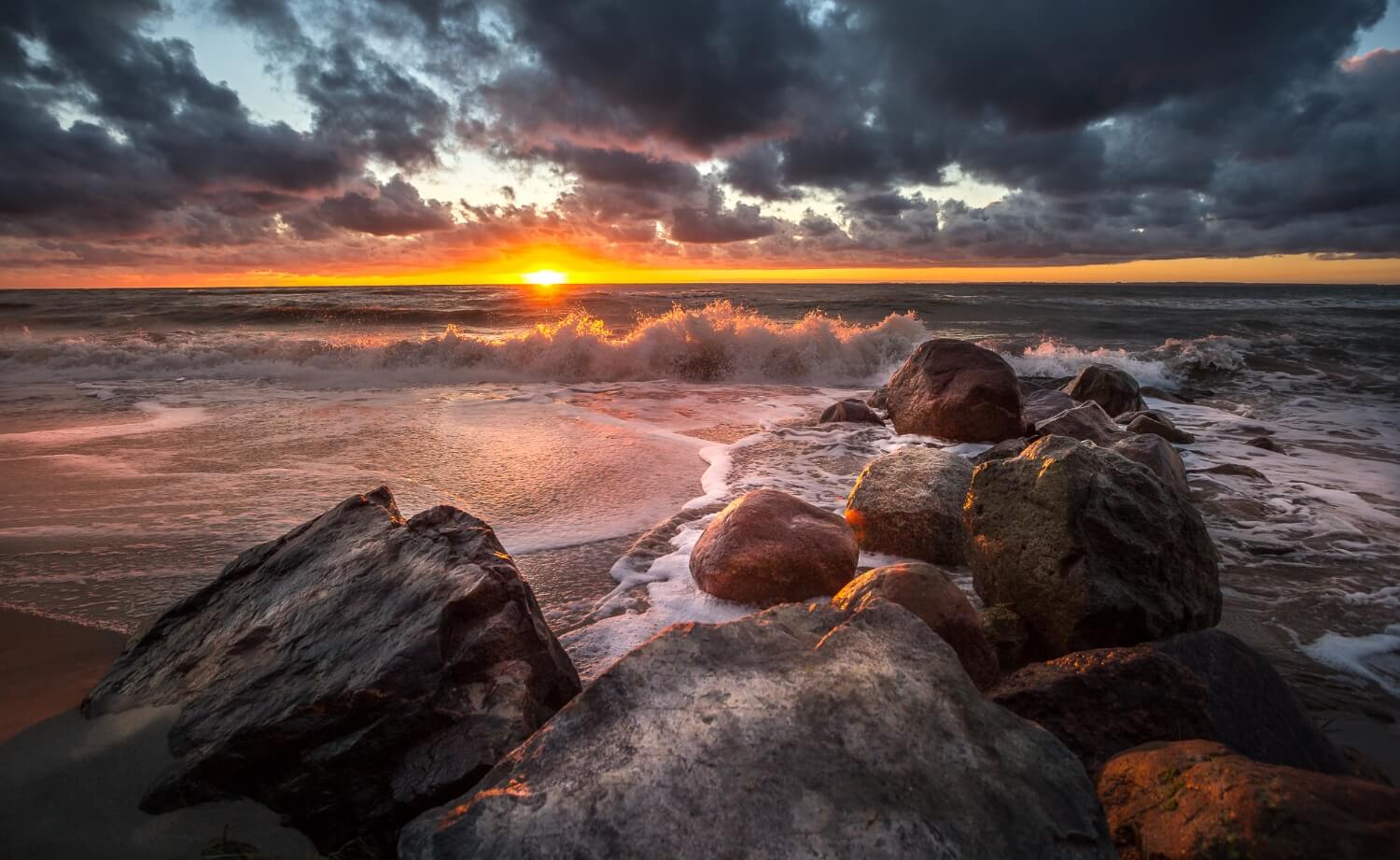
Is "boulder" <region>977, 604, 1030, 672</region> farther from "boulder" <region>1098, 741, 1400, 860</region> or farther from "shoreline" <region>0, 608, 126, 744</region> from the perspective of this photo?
"shoreline" <region>0, 608, 126, 744</region>

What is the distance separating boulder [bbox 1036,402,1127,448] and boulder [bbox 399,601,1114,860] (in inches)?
188

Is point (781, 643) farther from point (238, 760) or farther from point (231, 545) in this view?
point (231, 545)

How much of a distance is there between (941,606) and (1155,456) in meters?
3.38

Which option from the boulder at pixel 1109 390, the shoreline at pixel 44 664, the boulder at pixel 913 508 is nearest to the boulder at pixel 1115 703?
the boulder at pixel 913 508

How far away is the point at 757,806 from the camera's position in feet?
4.42

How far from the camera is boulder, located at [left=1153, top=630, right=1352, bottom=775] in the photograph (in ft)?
6.68

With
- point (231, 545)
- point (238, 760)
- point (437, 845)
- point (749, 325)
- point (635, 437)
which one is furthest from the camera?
point (749, 325)

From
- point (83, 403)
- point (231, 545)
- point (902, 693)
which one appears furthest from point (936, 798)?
point (83, 403)

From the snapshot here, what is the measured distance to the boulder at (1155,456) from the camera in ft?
15.6

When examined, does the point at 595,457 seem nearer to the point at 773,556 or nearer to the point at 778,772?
the point at 773,556

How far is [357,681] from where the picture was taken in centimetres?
190

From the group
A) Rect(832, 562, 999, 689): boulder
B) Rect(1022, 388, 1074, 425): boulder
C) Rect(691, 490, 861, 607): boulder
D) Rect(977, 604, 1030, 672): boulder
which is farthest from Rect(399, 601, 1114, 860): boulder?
Rect(1022, 388, 1074, 425): boulder

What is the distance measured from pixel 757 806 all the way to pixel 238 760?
5.01 ft

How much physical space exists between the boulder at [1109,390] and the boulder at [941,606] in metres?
6.98
